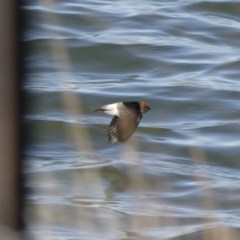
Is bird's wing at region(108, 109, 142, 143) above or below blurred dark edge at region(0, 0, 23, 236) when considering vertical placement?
below

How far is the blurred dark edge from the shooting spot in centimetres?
82

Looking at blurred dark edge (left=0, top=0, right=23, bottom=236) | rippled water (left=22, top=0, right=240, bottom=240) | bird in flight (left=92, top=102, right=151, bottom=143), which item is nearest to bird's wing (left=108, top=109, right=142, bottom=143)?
bird in flight (left=92, top=102, right=151, bottom=143)

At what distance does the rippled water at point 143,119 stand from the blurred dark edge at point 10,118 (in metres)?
0.83

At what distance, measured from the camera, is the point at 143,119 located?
4.64m

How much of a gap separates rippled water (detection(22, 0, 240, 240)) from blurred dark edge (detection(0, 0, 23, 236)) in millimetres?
829

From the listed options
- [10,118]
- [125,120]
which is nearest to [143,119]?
[125,120]

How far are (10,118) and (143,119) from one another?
12.5 ft

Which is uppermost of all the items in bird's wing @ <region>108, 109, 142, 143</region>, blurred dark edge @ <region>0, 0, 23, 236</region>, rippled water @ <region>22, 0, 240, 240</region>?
blurred dark edge @ <region>0, 0, 23, 236</region>

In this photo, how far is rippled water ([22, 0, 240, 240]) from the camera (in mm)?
2998

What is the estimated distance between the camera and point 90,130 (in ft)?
14.8

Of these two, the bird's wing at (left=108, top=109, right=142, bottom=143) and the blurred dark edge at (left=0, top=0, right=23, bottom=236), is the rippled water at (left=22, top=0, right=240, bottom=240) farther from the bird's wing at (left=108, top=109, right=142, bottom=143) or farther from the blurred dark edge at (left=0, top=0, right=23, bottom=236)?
the blurred dark edge at (left=0, top=0, right=23, bottom=236)

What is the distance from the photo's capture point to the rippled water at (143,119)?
9.84ft

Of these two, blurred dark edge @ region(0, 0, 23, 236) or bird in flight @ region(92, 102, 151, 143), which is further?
bird in flight @ region(92, 102, 151, 143)

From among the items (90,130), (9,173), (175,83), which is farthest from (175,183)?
(9,173)
